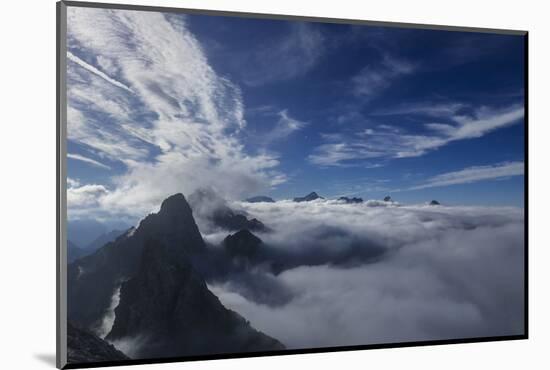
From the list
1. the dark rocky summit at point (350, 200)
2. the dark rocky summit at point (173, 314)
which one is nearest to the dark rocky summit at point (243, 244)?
the dark rocky summit at point (173, 314)

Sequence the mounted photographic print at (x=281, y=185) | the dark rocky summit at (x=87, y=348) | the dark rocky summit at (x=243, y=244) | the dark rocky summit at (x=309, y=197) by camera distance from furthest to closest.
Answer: the dark rocky summit at (x=309, y=197) → the dark rocky summit at (x=243, y=244) → the mounted photographic print at (x=281, y=185) → the dark rocky summit at (x=87, y=348)

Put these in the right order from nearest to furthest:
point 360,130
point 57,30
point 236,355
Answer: point 57,30 → point 236,355 → point 360,130

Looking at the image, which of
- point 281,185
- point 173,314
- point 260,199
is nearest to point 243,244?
point 260,199

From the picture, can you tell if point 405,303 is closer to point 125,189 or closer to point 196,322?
point 196,322

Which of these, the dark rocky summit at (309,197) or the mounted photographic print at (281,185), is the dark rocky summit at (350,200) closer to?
the mounted photographic print at (281,185)

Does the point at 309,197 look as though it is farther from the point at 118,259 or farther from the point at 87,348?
the point at 87,348

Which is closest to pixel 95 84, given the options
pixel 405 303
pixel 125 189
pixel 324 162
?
pixel 125 189

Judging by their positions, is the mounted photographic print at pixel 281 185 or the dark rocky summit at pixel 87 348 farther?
the mounted photographic print at pixel 281 185
